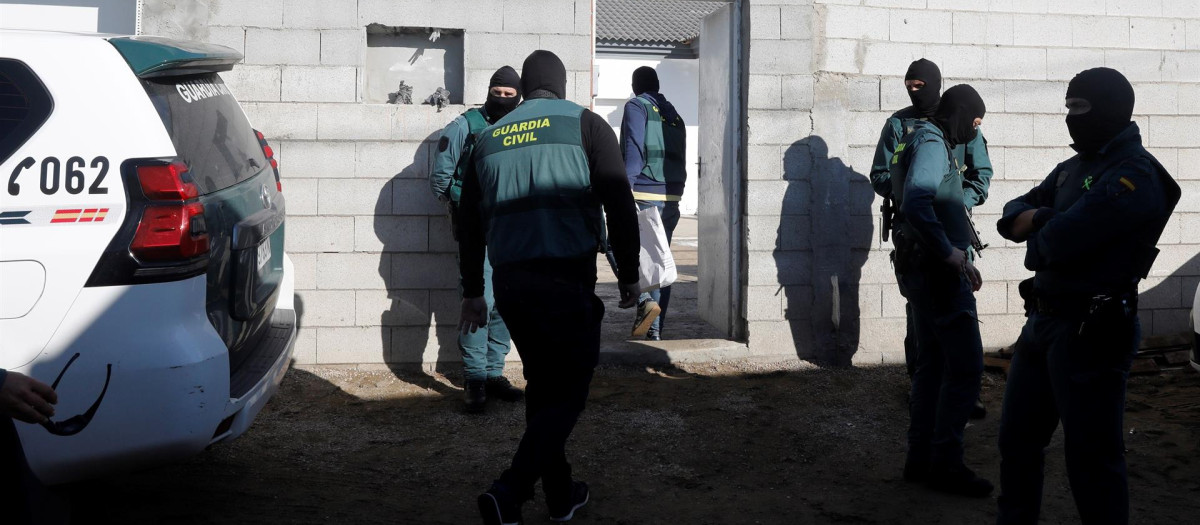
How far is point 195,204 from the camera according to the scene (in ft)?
11.0

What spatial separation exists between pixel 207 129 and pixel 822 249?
4.21 metres

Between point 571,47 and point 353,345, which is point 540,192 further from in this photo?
point 353,345

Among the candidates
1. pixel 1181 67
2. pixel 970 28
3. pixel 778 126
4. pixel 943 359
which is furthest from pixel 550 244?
pixel 1181 67

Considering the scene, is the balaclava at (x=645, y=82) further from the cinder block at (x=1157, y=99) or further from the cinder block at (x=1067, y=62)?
the cinder block at (x=1157, y=99)

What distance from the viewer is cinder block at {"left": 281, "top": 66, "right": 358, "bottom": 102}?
257 inches

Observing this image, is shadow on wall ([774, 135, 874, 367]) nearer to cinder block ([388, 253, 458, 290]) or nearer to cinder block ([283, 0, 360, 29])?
cinder block ([388, 253, 458, 290])

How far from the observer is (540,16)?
21.9 feet

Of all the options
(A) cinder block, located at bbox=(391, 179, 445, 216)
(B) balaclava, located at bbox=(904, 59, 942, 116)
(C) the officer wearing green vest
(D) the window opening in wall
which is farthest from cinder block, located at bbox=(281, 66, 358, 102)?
(B) balaclava, located at bbox=(904, 59, 942, 116)

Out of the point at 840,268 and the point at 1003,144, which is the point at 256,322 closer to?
the point at 840,268

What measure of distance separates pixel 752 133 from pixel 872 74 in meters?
0.87

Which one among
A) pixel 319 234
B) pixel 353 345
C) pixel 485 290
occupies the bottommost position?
pixel 353 345

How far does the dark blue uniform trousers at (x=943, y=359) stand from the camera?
4.38 m

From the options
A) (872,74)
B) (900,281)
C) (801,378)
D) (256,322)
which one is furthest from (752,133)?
(256,322)

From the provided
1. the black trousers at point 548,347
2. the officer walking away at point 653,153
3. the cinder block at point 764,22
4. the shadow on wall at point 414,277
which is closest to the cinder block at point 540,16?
the officer walking away at point 653,153
